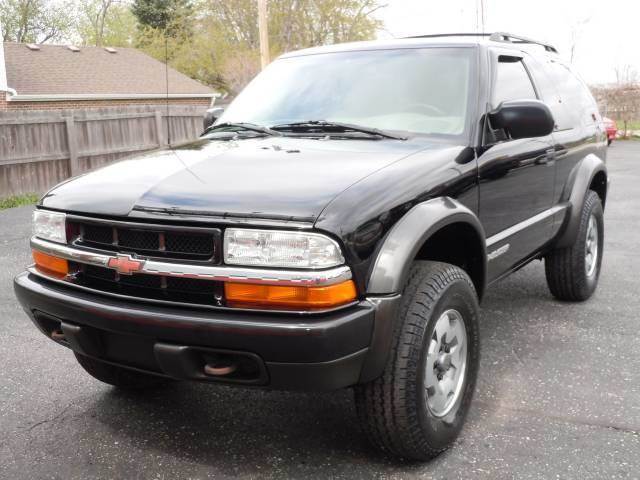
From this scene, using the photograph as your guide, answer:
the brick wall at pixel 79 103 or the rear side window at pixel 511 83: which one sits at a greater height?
the brick wall at pixel 79 103

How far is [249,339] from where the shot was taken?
2355 millimetres

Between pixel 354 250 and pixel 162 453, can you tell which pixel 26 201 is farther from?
pixel 354 250

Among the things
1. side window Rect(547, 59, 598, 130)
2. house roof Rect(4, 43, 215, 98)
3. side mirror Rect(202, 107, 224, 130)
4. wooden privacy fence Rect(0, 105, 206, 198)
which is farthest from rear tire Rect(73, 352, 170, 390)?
house roof Rect(4, 43, 215, 98)

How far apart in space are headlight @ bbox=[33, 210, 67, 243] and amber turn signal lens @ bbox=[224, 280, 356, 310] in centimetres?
87

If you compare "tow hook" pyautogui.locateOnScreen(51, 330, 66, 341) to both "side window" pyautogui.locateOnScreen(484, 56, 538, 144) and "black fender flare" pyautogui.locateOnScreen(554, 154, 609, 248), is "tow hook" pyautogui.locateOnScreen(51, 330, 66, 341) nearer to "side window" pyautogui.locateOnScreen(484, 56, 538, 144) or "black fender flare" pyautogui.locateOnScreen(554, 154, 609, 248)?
"side window" pyautogui.locateOnScreen(484, 56, 538, 144)

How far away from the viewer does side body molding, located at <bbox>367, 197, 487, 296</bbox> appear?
98.0 inches

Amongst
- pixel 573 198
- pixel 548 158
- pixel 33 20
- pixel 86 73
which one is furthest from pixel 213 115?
pixel 33 20

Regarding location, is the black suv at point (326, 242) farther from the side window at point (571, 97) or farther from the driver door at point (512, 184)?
the side window at point (571, 97)

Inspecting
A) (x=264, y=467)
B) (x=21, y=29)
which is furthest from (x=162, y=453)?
(x=21, y=29)

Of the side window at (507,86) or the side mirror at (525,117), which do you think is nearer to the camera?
the side mirror at (525,117)

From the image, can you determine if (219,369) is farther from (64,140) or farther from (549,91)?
(64,140)

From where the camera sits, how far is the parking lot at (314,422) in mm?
2871

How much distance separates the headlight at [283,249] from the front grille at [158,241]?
0.09 m

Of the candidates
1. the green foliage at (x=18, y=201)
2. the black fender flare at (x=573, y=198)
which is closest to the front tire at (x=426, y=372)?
the black fender flare at (x=573, y=198)
